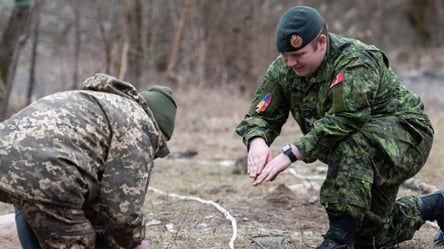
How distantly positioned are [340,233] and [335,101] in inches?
27.0

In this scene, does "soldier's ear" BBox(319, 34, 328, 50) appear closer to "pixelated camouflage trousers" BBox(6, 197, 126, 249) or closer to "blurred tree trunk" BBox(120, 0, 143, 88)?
"pixelated camouflage trousers" BBox(6, 197, 126, 249)

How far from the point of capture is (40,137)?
2982mm

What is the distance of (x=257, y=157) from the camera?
3555mm

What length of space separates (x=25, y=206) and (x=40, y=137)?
0.30 meters

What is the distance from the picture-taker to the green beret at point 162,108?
11.1 ft

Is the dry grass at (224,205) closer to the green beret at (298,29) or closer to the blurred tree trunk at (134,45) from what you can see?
the green beret at (298,29)

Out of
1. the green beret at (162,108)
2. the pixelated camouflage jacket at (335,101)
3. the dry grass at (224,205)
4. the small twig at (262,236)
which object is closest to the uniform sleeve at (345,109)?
the pixelated camouflage jacket at (335,101)

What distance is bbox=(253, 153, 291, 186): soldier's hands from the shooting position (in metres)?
3.40

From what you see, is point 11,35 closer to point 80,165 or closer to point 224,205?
point 224,205

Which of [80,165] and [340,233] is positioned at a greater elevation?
[80,165]

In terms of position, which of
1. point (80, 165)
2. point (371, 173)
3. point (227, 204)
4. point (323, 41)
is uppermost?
point (323, 41)

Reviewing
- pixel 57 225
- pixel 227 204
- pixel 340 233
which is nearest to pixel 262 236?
pixel 340 233

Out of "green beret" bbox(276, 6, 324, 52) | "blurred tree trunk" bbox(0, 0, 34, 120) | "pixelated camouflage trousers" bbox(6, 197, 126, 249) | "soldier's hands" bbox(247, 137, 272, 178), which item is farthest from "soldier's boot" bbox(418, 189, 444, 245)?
"blurred tree trunk" bbox(0, 0, 34, 120)

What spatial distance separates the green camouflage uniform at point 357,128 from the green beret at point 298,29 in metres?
0.22
